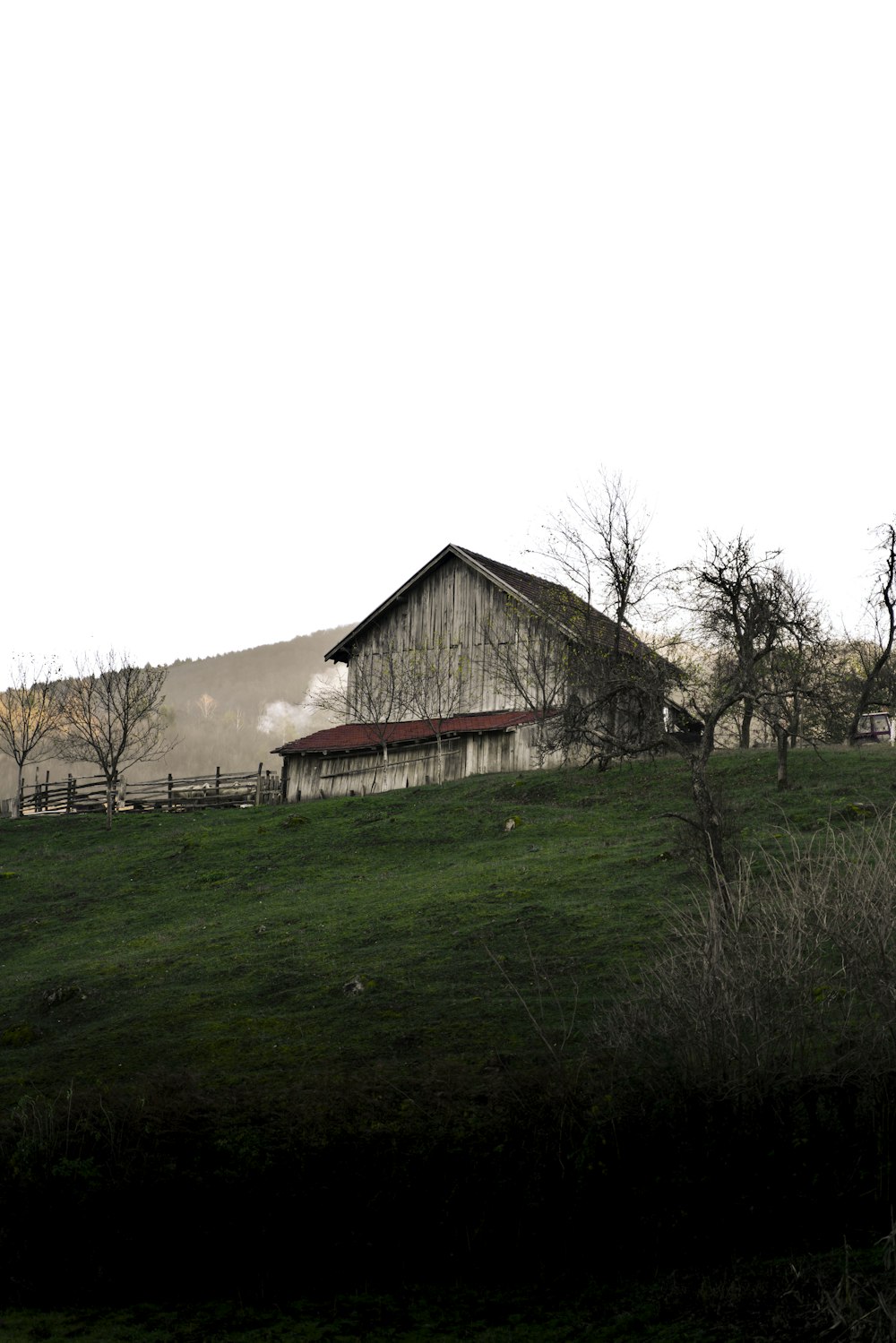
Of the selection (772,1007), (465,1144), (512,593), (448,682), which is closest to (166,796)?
(448,682)

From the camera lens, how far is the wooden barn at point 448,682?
143 ft

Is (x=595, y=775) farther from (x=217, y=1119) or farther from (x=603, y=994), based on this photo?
(x=217, y=1119)

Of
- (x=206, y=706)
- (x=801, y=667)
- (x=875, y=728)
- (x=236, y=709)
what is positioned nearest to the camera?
(x=801, y=667)

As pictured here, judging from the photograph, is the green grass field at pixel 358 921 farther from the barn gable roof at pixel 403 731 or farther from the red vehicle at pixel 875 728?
the red vehicle at pixel 875 728

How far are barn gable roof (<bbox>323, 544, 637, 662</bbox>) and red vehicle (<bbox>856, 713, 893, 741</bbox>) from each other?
1262cm

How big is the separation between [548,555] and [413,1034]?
37151 mm

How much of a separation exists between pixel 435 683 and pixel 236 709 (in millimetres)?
116022

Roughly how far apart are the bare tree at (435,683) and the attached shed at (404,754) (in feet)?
2.83

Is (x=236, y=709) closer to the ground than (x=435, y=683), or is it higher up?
higher up

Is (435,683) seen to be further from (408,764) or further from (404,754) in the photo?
(408,764)

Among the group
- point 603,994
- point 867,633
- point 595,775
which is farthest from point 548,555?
point 603,994

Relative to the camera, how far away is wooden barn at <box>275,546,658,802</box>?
43562mm

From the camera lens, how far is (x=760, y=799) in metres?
29.0

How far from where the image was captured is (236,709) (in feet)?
523
